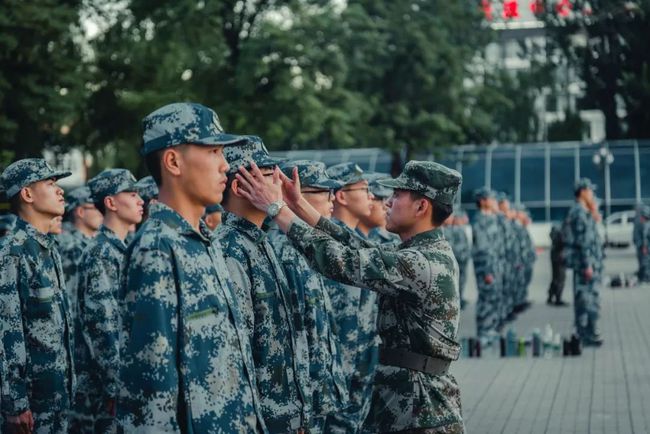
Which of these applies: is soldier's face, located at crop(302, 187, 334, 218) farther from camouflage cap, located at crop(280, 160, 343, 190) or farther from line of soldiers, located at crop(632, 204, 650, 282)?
line of soldiers, located at crop(632, 204, 650, 282)

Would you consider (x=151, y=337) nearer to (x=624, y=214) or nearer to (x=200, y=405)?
(x=200, y=405)

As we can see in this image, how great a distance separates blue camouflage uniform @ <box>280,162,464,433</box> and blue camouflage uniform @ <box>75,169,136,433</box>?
2.68 m

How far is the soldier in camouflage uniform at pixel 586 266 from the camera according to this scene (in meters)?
17.2

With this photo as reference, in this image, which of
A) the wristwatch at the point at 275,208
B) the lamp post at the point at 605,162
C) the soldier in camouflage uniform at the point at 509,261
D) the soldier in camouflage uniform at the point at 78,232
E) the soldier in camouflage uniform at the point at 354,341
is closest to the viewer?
the wristwatch at the point at 275,208

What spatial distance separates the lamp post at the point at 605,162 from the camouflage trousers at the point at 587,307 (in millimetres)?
31737

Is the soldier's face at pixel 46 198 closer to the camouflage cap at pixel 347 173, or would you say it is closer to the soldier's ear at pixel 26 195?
the soldier's ear at pixel 26 195

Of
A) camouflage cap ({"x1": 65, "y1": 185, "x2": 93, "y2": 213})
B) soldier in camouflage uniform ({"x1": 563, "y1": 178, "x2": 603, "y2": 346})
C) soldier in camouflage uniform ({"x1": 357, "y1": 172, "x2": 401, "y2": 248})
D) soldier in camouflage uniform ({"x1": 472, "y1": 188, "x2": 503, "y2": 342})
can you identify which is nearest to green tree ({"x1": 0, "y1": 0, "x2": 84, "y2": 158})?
camouflage cap ({"x1": 65, "y1": 185, "x2": 93, "y2": 213})

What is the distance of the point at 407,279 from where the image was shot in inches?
222

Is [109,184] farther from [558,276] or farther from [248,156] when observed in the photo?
[558,276]

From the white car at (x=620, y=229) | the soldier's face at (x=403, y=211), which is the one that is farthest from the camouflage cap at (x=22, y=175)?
the white car at (x=620, y=229)

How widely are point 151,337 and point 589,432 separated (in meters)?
7.02

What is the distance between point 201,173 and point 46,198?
3377mm

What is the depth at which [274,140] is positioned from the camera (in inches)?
960

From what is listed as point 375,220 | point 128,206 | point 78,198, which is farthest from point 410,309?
point 78,198
